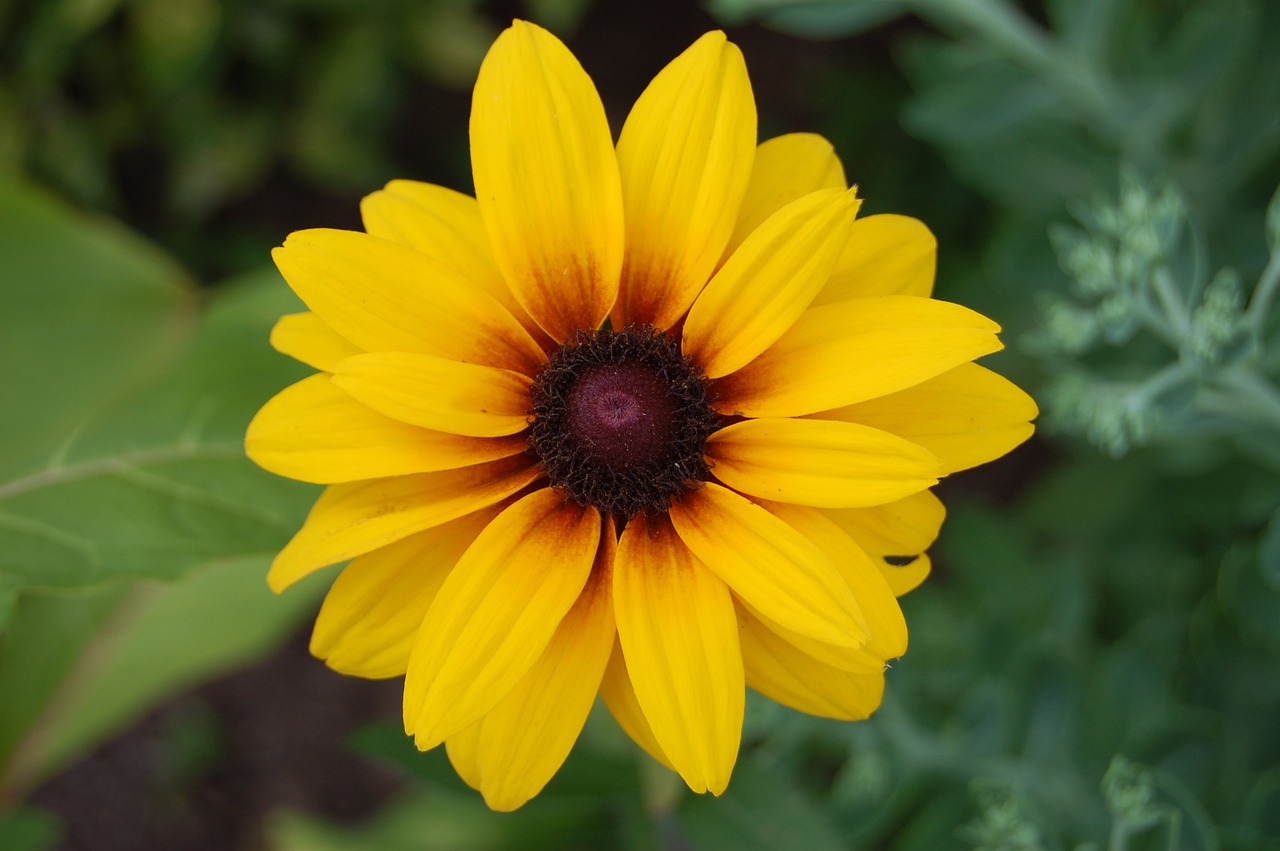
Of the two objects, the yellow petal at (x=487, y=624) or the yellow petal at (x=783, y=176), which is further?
the yellow petal at (x=783, y=176)

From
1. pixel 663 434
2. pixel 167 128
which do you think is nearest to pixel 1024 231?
pixel 663 434

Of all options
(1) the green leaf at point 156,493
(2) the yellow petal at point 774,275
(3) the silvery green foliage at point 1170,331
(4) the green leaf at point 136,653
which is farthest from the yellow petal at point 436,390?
(4) the green leaf at point 136,653

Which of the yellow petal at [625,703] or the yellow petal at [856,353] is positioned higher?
the yellow petal at [856,353]

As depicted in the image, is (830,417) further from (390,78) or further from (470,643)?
(390,78)

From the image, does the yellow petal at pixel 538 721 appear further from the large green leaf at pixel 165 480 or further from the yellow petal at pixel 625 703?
the large green leaf at pixel 165 480

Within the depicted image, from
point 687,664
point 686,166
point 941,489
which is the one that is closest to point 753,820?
point 687,664

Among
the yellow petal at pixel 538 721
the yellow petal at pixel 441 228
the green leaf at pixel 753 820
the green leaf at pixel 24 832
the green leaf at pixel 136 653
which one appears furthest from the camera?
the green leaf at pixel 136 653

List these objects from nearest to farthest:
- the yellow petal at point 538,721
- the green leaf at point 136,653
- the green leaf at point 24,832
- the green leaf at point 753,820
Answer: the yellow petal at point 538,721 → the green leaf at point 753,820 → the green leaf at point 24,832 → the green leaf at point 136,653

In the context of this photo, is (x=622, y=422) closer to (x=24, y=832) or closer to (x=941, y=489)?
(x=24, y=832)
